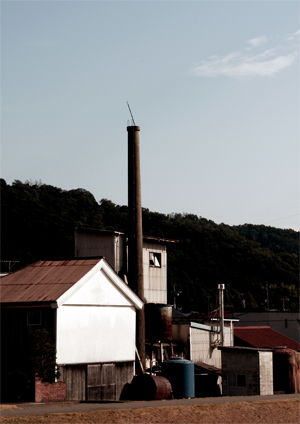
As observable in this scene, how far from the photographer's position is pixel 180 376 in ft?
108

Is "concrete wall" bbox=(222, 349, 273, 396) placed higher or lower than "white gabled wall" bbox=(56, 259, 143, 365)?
lower

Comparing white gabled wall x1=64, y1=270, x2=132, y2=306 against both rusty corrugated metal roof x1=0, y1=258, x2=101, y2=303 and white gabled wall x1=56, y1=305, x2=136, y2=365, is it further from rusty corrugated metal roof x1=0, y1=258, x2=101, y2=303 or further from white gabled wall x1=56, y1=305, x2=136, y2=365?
rusty corrugated metal roof x1=0, y1=258, x2=101, y2=303

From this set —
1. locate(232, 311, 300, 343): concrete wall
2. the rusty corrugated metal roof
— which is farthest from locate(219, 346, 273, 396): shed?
locate(232, 311, 300, 343): concrete wall

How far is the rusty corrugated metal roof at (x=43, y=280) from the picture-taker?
96.2 ft

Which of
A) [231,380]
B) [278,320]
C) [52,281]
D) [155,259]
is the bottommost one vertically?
[231,380]

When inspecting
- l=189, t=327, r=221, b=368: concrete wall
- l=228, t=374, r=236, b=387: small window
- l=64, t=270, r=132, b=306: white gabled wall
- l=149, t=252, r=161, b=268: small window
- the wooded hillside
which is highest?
the wooded hillside

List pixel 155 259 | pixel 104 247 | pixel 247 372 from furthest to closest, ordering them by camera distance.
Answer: pixel 155 259 → pixel 104 247 → pixel 247 372

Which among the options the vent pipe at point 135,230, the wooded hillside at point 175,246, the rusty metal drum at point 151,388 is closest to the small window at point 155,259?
the vent pipe at point 135,230

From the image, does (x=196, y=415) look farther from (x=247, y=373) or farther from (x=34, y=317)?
(x=247, y=373)

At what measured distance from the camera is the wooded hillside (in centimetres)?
9388

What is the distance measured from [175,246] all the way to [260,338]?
2323 inches

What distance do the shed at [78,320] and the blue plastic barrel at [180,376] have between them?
2006 millimetres

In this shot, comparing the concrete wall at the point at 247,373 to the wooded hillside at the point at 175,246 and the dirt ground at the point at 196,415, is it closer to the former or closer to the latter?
the dirt ground at the point at 196,415

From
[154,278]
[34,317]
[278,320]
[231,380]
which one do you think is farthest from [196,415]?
[278,320]
